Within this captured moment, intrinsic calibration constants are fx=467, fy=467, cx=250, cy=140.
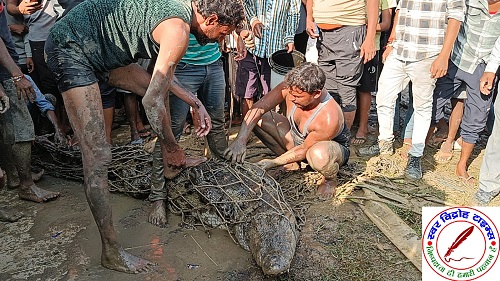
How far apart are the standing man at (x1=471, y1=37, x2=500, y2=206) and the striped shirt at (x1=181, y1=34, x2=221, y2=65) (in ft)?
8.60

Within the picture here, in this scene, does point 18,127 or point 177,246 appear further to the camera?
point 18,127

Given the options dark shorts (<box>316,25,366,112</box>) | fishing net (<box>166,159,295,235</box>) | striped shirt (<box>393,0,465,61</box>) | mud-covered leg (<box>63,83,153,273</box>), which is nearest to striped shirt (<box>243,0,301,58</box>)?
dark shorts (<box>316,25,366,112</box>)

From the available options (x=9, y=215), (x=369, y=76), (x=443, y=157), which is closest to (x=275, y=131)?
(x=369, y=76)

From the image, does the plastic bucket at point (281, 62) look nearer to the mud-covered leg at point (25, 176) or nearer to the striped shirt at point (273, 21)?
the striped shirt at point (273, 21)

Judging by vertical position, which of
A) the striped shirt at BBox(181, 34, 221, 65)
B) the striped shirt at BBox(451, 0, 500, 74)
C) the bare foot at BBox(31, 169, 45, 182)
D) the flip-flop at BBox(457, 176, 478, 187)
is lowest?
the flip-flop at BBox(457, 176, 478, 187)

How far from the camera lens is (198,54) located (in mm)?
3988

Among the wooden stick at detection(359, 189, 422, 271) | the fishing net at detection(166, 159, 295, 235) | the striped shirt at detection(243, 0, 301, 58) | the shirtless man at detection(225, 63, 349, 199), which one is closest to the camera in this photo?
the wooden stick at detection(359, 189, 422, 271)

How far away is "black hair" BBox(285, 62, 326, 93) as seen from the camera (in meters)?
4.14

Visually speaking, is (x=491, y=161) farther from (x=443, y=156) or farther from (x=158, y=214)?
(x=158, y=214)

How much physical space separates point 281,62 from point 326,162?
197 centimetres

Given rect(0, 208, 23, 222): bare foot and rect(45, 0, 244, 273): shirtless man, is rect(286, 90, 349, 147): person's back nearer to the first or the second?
rect(45, 0, 244, 273): shirtless man

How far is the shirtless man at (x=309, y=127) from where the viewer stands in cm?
421

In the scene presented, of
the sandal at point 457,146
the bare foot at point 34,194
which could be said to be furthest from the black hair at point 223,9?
the sandal at point 457,146

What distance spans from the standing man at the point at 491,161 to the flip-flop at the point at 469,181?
A: 12.8 inches
